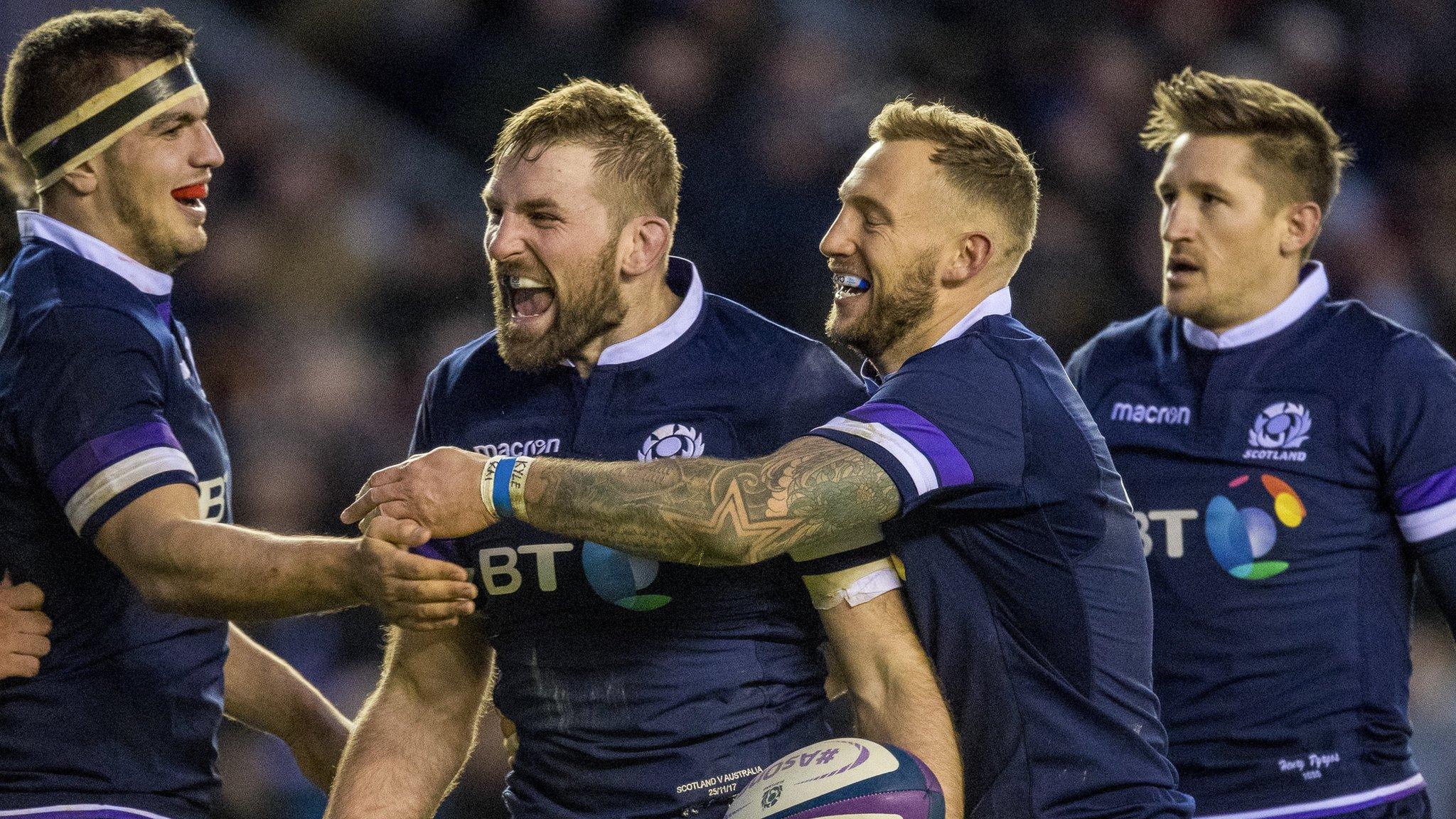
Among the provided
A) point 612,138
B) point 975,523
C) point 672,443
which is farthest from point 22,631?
point 975,523

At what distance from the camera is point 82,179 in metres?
3.48

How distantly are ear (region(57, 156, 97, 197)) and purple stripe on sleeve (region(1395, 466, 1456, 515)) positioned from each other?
3.16 meters

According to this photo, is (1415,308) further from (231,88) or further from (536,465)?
(536,465)

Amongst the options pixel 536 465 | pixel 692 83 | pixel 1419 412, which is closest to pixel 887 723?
pixel 536 465

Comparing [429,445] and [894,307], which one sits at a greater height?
[894,307]

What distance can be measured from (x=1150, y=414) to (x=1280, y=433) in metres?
0.33

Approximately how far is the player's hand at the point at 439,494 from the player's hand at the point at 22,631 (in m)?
0.78

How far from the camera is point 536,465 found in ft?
9.77

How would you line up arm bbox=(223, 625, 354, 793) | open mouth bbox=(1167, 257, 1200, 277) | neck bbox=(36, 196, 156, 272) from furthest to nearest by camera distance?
open mouth bbox=(1167, 257, 1200, 277) < arm bbox=(223, 625, 354, 793) < neck bbox=(36, 196, 156, 272)

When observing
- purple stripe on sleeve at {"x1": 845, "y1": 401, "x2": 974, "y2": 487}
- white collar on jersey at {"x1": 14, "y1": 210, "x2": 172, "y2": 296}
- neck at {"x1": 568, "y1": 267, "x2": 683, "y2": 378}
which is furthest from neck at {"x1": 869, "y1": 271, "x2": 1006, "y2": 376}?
white collar on jersey at {"x1": 14, "y1": 210, "x2": 172, "y2": 296}

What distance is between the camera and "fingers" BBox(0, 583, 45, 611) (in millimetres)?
3234

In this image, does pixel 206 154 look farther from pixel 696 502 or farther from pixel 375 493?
pixel 696 502

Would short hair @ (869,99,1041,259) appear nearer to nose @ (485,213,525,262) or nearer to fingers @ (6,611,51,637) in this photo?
nose @ (485,213,525,262)

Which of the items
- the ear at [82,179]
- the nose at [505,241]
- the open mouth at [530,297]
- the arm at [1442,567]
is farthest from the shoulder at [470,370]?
the arm at [1442,567]
